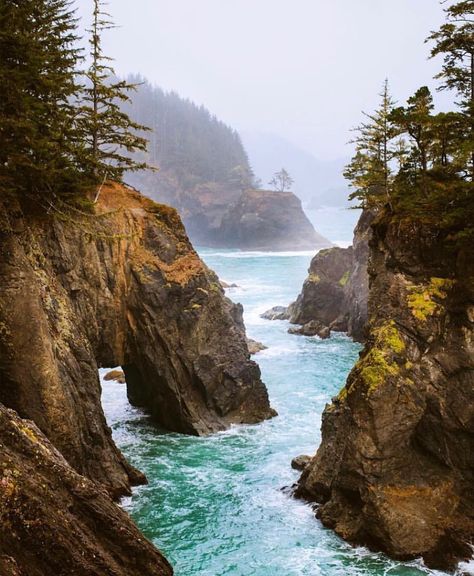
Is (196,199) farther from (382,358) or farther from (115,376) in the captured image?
(382,358)

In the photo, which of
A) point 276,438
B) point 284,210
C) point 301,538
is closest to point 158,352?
point 276,438

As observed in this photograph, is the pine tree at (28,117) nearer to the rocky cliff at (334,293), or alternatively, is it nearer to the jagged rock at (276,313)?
the rocky cliff at (334,293)

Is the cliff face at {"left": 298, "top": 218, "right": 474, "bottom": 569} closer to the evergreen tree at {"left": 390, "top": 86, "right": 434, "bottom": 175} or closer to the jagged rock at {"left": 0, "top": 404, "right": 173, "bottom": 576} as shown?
the evergreen tree at {"left": 390, "top": 86, "right": 434, "bottom": 175}

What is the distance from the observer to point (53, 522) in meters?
10.3

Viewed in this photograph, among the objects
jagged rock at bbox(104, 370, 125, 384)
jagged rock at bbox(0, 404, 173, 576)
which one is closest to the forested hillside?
jagged rock at bbox(104, 370, 125, 384)

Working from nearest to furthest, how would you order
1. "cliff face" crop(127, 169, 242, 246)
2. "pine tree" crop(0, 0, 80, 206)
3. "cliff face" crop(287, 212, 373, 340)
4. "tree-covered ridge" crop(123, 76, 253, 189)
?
Result: "pine tree" crop(0, 0, 80, 206)
"cliff face" crop(287, 212, 373, 340)
"cliff face" crop(127, 169, 242, 246)
"tree-covered ridge" crop(123, 76, 253, 189)

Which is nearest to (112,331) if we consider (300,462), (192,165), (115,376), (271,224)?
(300,462)

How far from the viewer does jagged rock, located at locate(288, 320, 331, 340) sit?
175ft

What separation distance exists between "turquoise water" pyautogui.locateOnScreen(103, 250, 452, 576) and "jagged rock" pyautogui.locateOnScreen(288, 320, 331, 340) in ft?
34.2

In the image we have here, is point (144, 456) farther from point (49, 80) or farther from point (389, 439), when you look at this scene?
Answer: point (49, 80)

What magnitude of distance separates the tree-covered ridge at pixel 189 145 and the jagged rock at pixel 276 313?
9958 centimetres

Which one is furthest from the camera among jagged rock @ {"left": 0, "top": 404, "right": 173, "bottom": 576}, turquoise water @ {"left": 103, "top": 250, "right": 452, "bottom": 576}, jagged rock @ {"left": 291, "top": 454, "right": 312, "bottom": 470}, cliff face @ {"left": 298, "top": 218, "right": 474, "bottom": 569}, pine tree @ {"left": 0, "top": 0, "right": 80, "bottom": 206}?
jagged rock @ {"left": 291, "top": 454, "right": 312, "bottom": 470}

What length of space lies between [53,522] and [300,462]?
16054 millimetres

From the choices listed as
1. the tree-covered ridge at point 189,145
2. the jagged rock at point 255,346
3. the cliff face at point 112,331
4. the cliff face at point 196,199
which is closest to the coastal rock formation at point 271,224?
the cliff face at point 196,199
